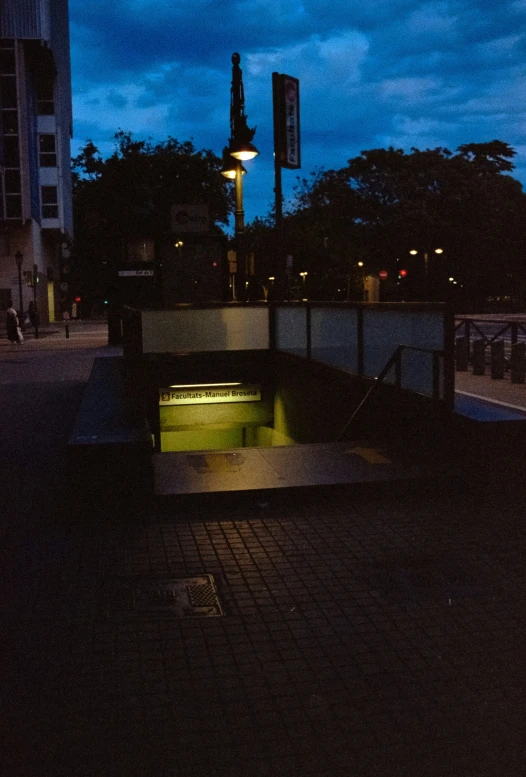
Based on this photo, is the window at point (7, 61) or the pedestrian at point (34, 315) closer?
the pedestrian at point (34, 315)

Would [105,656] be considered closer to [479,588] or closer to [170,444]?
[479,588]

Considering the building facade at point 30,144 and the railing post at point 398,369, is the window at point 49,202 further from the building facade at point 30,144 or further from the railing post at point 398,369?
the railing post at point 398,369

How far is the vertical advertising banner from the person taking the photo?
17.7 m

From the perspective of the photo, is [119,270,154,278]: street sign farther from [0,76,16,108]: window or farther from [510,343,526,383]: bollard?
[0,76,16,108]: window

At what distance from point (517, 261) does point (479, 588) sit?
235 ft

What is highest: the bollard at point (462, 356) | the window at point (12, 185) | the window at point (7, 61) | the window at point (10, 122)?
the window at point (7, 61)

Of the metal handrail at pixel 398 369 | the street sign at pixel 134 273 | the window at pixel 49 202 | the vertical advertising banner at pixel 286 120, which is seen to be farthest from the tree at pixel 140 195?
the metal handrail at pixel 398 369

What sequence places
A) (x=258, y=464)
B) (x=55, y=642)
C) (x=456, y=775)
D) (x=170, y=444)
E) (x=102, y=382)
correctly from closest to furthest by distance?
(x=456, y=775) < (x=55, y=642) < (x=258, y=464) < (x=102, y=382) < (x=170, y=444)

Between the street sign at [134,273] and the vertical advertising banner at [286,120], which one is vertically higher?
the vertical advertising banner at [286,120]

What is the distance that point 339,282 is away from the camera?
73.7 meters

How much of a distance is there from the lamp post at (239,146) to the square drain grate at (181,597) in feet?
42.7

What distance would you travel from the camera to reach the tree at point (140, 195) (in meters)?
38.2

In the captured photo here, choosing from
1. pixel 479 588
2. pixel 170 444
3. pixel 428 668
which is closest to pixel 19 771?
pixel 428 668

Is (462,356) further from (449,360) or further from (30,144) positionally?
(30,144)
